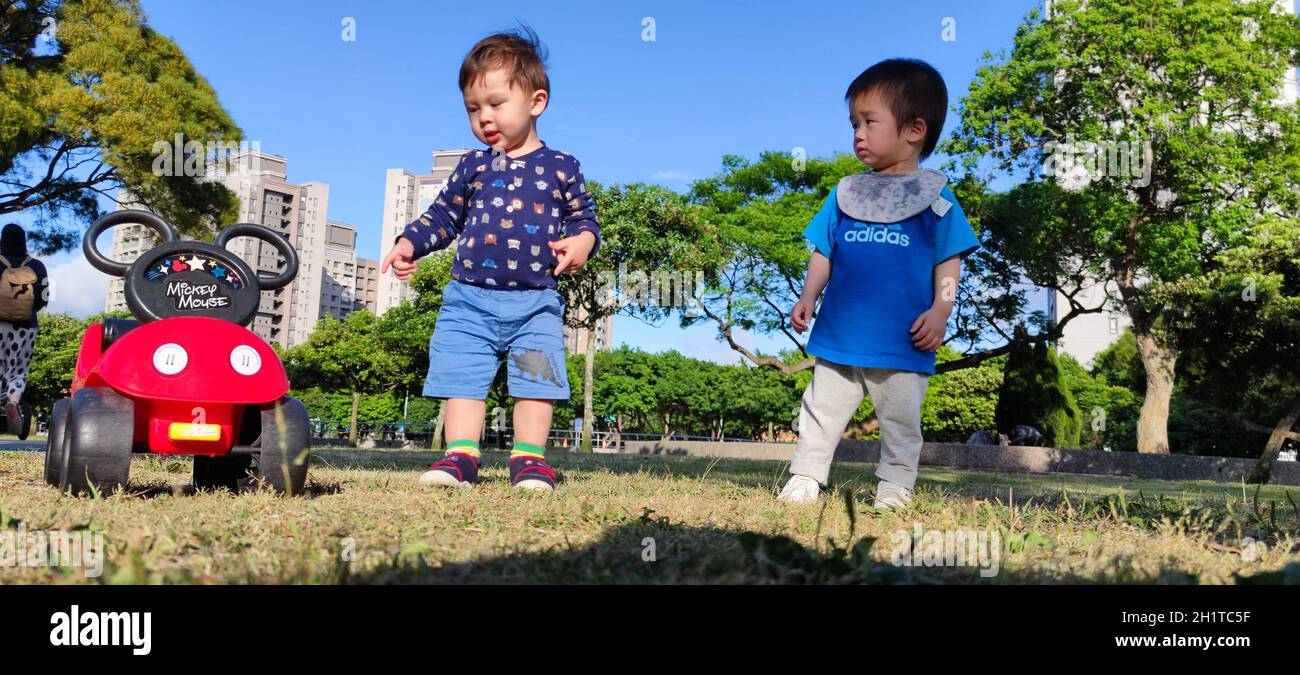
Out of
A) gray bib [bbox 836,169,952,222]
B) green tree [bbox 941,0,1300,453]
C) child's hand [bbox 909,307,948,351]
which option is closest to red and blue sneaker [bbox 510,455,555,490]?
child's hand [bbox 909,307,948,351]

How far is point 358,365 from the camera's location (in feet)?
123

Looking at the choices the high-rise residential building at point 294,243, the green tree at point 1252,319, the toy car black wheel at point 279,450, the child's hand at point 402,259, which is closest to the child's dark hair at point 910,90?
the child's hand at point 402,259

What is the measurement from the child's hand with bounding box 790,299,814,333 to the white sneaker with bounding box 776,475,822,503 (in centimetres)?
62

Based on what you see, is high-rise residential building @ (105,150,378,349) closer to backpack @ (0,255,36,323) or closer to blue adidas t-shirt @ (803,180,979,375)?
backpack @ (0,255,36,323)

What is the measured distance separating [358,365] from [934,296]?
120 feet

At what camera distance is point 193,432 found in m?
2.90

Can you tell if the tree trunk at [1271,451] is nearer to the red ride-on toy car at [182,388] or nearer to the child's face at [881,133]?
the child's face at [881,133]

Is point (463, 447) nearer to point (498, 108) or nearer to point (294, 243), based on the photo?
point (498, 108)

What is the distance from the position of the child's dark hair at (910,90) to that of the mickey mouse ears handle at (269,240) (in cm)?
259

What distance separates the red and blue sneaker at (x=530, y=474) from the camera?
329 cm

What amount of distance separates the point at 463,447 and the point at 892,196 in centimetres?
216

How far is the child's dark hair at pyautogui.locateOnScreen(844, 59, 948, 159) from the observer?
3.63 metres

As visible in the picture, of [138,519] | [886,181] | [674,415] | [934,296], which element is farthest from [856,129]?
[674,415]

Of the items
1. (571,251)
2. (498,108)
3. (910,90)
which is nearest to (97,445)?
(571,251)
